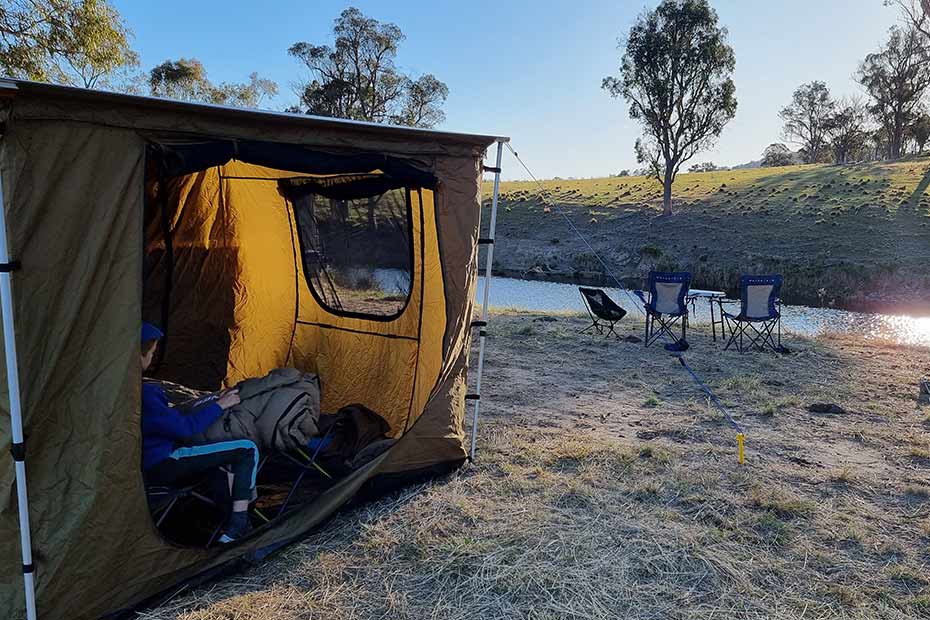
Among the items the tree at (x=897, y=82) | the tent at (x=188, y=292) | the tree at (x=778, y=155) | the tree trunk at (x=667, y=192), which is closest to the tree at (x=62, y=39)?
the tent at (x=188, y=292)

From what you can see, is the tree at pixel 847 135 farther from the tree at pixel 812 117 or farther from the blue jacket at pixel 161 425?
the blue jacket at pixel 161 425

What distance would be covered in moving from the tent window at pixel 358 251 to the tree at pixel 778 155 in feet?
181

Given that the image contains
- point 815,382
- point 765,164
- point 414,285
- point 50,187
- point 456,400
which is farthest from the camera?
point 765,164

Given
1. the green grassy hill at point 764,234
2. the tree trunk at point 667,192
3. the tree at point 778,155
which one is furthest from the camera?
the tree at point 778,155

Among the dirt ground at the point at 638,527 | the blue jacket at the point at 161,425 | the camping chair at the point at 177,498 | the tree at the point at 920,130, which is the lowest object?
the dirt ground at the point at 638,527

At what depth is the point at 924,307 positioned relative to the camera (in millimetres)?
15094

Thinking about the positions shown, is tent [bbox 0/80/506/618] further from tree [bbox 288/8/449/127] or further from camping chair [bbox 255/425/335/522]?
tree [bbox 288/8/449/127]

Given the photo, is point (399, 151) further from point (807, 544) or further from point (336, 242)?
point (807, 544)

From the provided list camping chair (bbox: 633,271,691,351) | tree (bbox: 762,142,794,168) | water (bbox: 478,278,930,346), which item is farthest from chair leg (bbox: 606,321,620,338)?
tree (bbox: 762,142,794,168)

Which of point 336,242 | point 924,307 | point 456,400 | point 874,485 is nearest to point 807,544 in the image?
point 874,485

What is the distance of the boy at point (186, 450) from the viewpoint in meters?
2.46

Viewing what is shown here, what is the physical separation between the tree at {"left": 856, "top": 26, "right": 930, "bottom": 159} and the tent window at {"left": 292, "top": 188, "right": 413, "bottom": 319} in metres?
36.1

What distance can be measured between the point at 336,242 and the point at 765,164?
193ft

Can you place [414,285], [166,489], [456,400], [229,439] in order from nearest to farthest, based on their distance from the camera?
[166,489] → [229,439] → [456,400] → [414,285]
